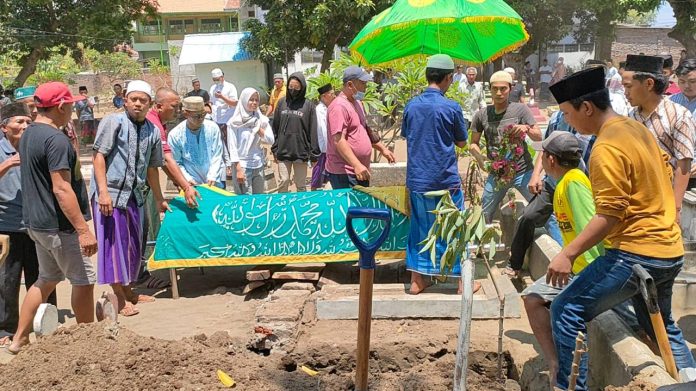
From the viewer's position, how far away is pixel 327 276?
6328 millimetres

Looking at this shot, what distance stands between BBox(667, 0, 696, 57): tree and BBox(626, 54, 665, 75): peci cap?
23982 mm

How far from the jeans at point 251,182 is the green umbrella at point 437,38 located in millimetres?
1850

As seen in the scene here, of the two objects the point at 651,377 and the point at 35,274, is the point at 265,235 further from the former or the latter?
the point at 651,377

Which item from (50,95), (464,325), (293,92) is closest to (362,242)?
(464,325)

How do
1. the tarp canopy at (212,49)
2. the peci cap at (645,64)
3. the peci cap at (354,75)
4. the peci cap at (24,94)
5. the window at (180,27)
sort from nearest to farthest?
the peci cap at (645,64), the peci cap at (24,94), the peci cap at (354,75), the tarp canopy at (212,49), the window at (180,27)

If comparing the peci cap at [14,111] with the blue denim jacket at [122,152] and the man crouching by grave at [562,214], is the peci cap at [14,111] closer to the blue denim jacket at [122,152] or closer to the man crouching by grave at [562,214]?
the blue denim jacket at [122,152]

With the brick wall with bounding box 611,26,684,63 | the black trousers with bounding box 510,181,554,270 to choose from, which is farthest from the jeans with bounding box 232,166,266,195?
the brick wall with bounding box 611,26,684,63

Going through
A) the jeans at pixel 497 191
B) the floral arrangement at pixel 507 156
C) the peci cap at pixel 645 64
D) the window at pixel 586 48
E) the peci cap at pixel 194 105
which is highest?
the window at pixel 586 48

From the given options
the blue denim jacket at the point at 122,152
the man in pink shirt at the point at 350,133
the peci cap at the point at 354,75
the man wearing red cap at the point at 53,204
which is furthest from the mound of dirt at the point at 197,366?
the peci cap at the point at 354,75

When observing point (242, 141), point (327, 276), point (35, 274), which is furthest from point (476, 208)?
point (242, 141)

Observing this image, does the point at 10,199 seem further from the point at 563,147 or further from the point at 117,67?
the point at 117,67

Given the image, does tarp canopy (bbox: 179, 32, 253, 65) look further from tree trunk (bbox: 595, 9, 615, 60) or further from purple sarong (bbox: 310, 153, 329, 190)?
purple sarong (bbox: 310, 153, 329, 190)

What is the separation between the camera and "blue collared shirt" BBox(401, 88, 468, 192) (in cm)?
534

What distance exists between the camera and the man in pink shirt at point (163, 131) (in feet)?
20.5
